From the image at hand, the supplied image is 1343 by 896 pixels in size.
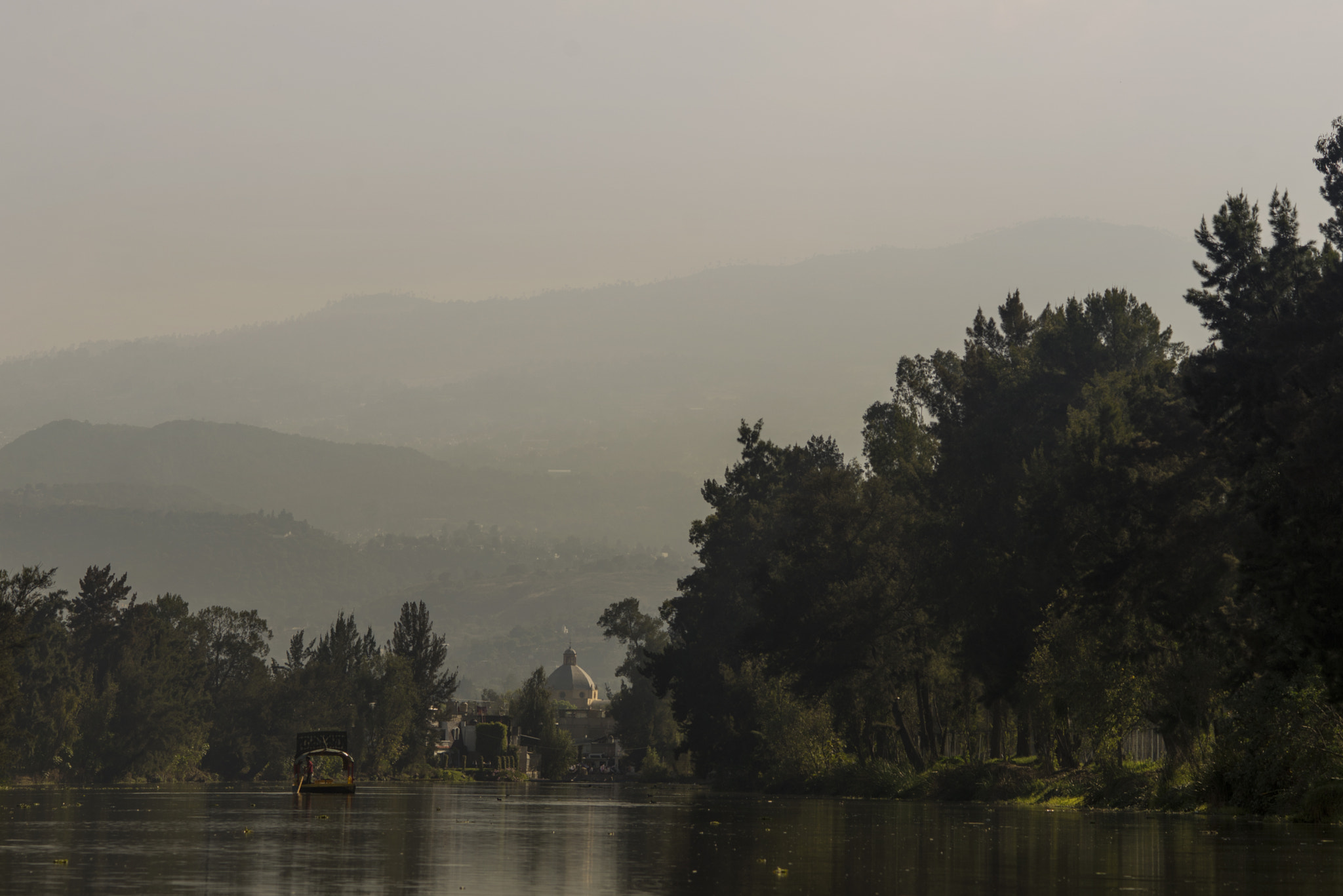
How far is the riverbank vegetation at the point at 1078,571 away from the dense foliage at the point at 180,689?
156 ft

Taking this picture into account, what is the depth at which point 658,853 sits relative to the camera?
90.1 feet

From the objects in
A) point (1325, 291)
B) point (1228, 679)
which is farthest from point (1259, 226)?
point (1228, 679)

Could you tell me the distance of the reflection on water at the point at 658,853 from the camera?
784 inches

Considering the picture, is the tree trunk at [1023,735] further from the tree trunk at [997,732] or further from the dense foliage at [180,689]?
the dense foliage at [180,689]

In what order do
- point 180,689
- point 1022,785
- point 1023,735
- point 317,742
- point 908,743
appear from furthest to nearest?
point 180,689, point 317,742, point 908,743, point 1023,735, point 1022,785

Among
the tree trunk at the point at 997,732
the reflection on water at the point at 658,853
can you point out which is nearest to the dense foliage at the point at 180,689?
the tree trunk at the point at 997,732

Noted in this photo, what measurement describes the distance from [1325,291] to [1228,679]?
1167cm

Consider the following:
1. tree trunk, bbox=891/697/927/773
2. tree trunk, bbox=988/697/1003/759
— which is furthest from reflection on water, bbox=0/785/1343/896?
tree trunk, bbox=891/697/927/773

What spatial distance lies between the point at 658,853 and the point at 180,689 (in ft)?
409

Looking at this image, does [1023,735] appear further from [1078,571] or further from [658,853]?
[658,853]

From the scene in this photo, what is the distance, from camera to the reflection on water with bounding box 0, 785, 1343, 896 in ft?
Answer: 65.3

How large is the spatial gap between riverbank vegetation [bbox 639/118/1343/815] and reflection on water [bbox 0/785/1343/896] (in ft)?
19.5

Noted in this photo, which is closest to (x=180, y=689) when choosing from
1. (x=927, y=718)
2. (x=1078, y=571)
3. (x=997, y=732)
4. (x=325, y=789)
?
(x=325, y=789)

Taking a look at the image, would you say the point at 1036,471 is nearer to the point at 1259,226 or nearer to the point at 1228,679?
the point at 1259,226
